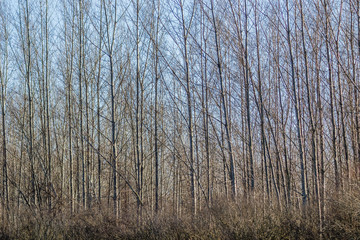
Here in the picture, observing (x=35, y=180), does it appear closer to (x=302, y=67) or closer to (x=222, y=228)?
(x=222, y=228)

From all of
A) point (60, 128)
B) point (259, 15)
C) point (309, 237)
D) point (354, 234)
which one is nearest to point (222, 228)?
point (309, 237)

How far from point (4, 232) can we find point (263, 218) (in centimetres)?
704

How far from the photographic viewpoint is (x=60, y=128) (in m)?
14.7

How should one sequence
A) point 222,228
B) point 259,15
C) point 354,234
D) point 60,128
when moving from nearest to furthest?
point 354,234 → point 222,228 → point 259,15 → point 60,128

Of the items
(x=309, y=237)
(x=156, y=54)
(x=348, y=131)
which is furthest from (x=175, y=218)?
(x=348, y=131)

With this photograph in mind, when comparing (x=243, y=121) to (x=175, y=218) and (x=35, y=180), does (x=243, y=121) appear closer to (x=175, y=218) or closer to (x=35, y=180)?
(x=175, y=218)

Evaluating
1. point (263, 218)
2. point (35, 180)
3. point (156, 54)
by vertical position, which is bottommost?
point (263, 218)

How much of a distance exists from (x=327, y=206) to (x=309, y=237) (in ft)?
3.73

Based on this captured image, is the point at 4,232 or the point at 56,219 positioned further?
the point at 4,232

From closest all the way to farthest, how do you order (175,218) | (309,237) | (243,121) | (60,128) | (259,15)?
1. (309,237)
2. (175,218)
3. (259,15)
4. (243,121)
5. (60,128)

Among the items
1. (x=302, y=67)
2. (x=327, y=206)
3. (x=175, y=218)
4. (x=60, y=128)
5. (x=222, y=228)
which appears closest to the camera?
(x=222, y=228)

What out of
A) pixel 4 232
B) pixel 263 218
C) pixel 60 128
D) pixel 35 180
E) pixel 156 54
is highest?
pixel 156 54

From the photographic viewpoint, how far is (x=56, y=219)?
802cm

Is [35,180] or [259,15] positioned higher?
[259,15]
